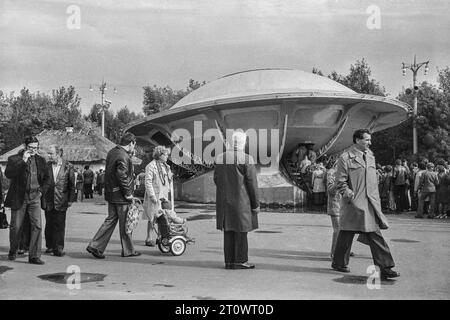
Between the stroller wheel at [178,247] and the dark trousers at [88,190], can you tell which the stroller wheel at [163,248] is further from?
the dark trousers at [88,190]

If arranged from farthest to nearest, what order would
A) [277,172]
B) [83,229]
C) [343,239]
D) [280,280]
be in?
[277,172] → [83,229] → [343,239] → [280,280]

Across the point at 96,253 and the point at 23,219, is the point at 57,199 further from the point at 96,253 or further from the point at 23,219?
the point at 96,253

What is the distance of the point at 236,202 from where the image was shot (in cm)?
771

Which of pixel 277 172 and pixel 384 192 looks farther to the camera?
pixel 277 172

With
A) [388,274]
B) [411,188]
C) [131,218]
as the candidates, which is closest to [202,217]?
[131,218]

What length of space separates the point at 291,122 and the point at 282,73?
342 cm

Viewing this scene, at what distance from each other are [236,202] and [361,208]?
172cm

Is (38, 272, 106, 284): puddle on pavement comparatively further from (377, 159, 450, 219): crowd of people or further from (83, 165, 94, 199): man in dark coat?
(83, 165, 94, 199): man in dark coat

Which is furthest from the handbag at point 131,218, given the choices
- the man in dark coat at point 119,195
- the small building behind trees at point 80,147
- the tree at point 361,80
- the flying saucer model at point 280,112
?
the tree at point 361,80

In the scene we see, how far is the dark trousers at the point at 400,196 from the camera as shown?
17.8 m

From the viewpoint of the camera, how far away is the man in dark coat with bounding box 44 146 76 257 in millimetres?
8789
